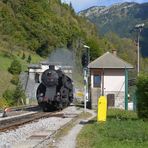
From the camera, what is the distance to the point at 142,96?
1156 inches

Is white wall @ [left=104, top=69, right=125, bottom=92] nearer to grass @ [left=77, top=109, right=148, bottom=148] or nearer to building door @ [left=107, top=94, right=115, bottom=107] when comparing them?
building door @ [left=107, top=94, right=115, bottom=107]

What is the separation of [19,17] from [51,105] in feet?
307

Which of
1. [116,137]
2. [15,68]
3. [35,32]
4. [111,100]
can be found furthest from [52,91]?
[35,32]

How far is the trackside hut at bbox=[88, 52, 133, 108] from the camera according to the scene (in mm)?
56656

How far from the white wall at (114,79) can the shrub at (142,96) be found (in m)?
27.8

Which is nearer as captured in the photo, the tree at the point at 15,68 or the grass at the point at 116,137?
the grass at the point at 116,137

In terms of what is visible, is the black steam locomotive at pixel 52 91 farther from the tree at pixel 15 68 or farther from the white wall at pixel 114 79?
the tree at pixel 15 68

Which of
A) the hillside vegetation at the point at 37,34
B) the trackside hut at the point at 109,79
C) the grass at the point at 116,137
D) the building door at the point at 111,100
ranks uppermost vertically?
the hillside vegetation at the point at 37,34

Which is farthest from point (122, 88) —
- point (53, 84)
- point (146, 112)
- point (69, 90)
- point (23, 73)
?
point (23, 73)

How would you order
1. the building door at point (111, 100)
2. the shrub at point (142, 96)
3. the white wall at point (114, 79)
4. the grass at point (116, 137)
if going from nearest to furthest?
the grass at point (116, 137) → the shrub at point (142, 96) → the building door at point (111, 100) → the white wall at point (114, 79)

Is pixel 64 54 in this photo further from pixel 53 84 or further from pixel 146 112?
pixel 146 112

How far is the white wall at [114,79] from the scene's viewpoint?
57531 millimetres

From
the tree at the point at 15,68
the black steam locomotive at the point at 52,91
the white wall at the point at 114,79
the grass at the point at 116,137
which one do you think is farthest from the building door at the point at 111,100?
the tree at the point at 15,68

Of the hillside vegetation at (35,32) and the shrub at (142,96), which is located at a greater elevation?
the hillside vegetation at (35,32)
